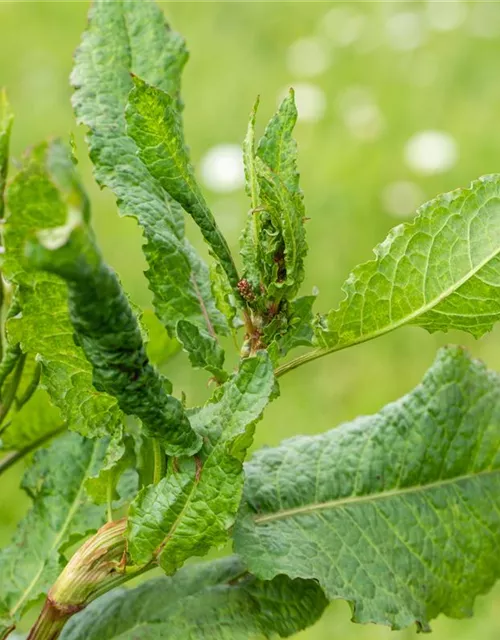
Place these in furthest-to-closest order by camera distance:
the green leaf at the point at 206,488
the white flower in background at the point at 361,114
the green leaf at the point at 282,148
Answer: the white flower in background at the point at 361,114 < the green leaf at the point at 282,148 < the green leaf at the point at 206,488

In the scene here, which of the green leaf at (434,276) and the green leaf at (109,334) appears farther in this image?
the green leaf at (434,276)

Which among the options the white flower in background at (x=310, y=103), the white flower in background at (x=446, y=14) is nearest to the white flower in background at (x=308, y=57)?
the white flower in background at (x=310, y=103)

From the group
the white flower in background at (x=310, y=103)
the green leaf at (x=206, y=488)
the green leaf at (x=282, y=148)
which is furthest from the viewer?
the white flower in background at (x=310, y=103)

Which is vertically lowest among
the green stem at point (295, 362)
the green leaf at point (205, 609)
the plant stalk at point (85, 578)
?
the green leaf at point (205, 609)

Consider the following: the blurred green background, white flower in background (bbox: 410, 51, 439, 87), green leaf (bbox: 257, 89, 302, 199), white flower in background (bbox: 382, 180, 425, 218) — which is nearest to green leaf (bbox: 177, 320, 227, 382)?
green leaf (bbox: 257, 89, 302, 199)

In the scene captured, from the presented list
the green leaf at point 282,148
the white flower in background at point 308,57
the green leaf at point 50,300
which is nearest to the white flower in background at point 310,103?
the white flower in background at point 308,57

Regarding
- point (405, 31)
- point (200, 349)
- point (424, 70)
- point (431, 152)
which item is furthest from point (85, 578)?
point (405, 31)

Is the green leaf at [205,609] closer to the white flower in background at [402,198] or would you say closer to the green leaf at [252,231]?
the green leaf at [252,231]

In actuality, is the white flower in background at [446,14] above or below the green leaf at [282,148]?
above
